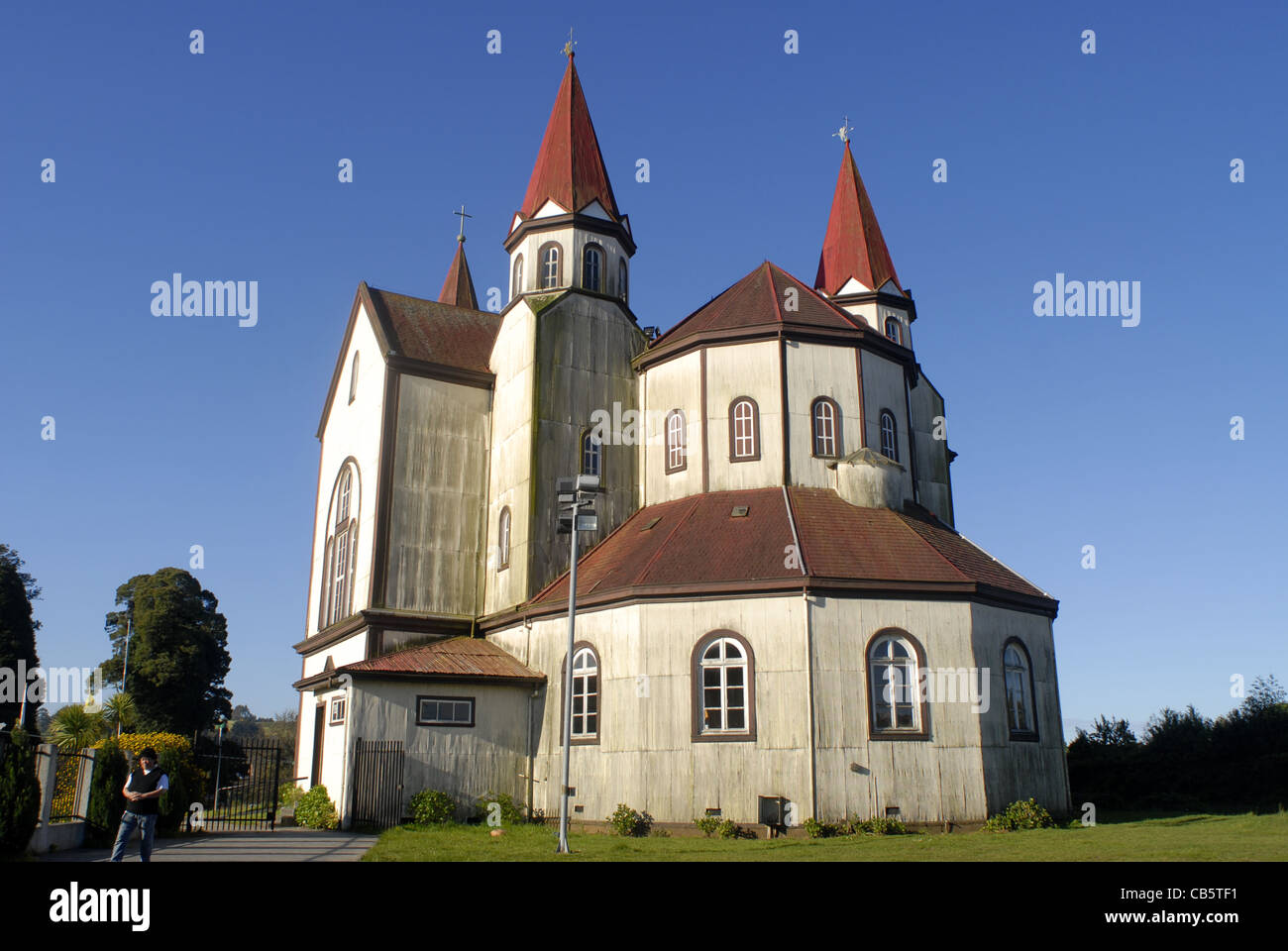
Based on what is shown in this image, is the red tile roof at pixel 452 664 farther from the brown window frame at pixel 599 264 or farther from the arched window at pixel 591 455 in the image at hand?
the brown window frame at pixel 599 264

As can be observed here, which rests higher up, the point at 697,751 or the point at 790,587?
the point at 790,587

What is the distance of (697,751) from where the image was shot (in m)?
21.5

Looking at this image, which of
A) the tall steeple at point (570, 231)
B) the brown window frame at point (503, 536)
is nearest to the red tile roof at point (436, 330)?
the tall steeple at point (570, 231)

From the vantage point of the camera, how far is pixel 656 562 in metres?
23.7

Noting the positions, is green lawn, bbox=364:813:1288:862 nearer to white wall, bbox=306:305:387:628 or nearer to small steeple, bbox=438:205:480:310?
white wall, bbox=306:305:387:628

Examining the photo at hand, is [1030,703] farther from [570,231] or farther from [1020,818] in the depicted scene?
[570,231]

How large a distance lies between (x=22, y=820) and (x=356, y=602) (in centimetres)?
1418

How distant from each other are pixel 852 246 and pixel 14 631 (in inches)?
1833

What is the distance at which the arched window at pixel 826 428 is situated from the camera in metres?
26.9

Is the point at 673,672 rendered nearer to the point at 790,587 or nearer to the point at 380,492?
the point at 790,587

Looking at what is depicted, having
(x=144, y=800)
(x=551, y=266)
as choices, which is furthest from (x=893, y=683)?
(x=551, y=266)
